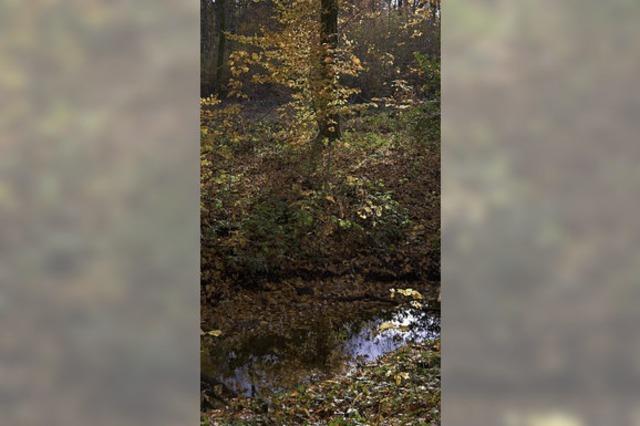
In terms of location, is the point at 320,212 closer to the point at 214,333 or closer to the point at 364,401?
the point at 214,333

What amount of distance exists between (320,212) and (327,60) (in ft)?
2.28

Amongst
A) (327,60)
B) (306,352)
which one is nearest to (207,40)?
(327,60)

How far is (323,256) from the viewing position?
3197mm

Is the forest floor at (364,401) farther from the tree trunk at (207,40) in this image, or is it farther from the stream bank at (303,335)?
the tree trunk at (207,40)

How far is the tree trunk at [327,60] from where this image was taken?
10.2ft

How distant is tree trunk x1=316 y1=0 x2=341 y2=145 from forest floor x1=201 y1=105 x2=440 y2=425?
0.12 meters
